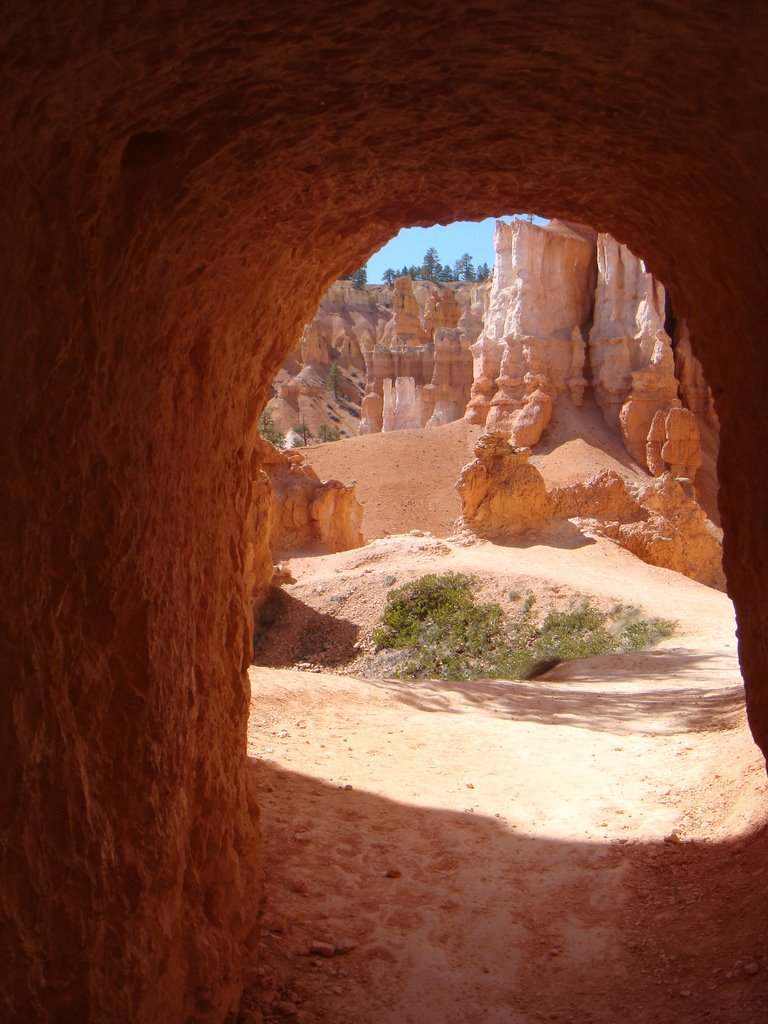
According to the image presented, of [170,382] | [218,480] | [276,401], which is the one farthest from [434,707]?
[276,401]

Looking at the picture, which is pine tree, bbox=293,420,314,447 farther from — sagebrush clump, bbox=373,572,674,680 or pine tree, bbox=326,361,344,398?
sagebrush clump, bbox=373,572,674,680

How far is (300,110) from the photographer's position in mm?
2715

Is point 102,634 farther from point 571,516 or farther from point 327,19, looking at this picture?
point 571,516

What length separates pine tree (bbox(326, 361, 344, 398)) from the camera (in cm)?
6644

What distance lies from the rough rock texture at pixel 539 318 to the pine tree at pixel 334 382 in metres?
34.2

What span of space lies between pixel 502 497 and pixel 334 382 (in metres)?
45.2

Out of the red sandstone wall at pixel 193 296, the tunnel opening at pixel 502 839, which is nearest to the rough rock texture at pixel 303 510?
the tunnel opening at pixel 502 839

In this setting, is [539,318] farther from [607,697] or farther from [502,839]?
[502,839]

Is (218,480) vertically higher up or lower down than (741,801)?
higher up

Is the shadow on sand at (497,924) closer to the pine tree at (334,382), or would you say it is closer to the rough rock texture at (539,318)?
the rough rock texture at (539,318)

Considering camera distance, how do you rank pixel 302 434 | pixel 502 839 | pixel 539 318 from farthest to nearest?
pixel 302 434 < pixel 539 318 < pixel 502 839

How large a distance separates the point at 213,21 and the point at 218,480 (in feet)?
6.29

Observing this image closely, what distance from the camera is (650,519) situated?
23.6 m

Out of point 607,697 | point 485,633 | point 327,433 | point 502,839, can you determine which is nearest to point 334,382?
point 327,433
